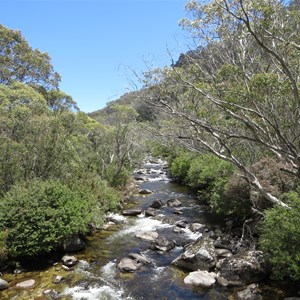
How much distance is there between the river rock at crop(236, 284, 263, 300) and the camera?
10539mm

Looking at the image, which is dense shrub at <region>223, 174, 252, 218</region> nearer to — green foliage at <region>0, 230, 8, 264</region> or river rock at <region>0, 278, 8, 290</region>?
green foliage at <region>0, 230, 8, 264</region>

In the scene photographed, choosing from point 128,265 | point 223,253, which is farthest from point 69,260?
point 223,253

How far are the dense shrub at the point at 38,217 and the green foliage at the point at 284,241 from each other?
852 cm

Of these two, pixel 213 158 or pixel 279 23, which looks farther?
pixel 213 158

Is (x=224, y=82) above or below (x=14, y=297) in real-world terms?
above

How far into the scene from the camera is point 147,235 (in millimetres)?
17234

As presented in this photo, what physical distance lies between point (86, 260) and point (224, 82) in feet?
33.1

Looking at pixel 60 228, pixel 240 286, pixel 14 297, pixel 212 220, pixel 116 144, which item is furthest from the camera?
pixel 116 144

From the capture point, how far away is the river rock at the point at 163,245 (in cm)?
1547

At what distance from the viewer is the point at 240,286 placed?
447 inches

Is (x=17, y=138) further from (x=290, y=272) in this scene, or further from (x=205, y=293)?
(x=290, y=272)

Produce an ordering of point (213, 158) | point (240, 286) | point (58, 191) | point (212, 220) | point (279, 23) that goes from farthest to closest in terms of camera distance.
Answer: point (213, 158), point (212, 220), point (58, 191), point (240, 286), point (279, 23)

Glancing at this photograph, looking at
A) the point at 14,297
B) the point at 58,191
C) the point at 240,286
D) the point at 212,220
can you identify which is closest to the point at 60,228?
the point at 58,191

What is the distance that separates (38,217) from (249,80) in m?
10.5
